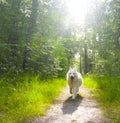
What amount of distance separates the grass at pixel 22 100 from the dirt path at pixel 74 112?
9.8 inches

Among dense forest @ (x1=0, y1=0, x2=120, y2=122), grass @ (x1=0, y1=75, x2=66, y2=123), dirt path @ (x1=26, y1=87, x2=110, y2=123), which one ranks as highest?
dense forest @ (x1=0, y1=0, x2=120, y2=122)

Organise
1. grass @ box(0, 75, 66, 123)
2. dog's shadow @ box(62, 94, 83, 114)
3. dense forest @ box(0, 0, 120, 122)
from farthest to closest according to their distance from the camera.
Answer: dense forest @ box(0, 0, 120, 122)
dog's shadow @ box(62, 94, 83, 114)
grass @ box(0, 75, 66, 123)

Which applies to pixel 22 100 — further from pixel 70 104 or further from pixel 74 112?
pixel 70 104

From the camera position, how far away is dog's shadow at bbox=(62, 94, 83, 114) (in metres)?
6.72

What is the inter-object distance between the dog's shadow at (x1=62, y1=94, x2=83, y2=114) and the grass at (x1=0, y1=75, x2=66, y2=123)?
46cm

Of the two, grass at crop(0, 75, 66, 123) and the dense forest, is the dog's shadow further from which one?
the dense forest

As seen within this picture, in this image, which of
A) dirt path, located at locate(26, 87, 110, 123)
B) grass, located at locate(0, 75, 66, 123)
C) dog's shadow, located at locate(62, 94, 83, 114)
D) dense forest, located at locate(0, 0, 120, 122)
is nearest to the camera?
dirt path, located at locate(26, 87, 110, 123)

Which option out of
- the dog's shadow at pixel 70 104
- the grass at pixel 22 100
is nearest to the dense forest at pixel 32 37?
the grass at pixel 22 100

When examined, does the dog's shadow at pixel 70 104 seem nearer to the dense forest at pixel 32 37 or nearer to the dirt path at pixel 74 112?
the dirt path at pixel 74 112

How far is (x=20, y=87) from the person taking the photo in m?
8.09

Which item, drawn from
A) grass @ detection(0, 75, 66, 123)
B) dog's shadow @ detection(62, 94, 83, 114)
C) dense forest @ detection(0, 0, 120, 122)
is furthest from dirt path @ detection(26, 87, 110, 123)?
dense forest @ detection(0, 0, 120, 122)

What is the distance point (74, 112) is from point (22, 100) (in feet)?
4.70

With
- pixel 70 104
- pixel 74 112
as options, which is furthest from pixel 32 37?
pixel 74 112

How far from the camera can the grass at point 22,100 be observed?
5.95 m
